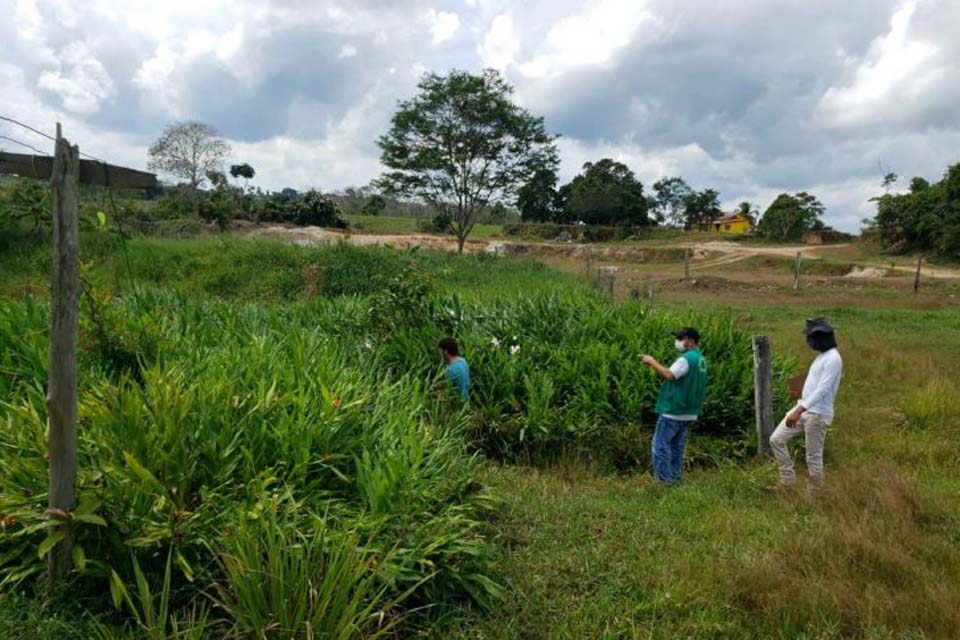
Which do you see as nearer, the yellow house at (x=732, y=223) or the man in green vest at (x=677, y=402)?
the man in green vest at (x=677, y=402)

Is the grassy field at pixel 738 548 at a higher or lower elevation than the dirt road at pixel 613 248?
lower

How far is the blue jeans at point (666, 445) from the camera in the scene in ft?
18.7

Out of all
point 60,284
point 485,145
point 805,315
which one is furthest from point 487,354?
point 485,145

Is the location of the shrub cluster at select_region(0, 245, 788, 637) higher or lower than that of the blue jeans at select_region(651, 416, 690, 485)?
higher

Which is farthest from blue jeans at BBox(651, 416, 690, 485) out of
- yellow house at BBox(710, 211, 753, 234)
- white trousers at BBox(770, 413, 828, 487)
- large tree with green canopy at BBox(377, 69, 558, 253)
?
yellow house at BBox(710, 211, 753, 234)

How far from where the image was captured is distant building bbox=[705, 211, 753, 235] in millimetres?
68319

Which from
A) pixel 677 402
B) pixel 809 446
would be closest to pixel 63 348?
pixel 677 402

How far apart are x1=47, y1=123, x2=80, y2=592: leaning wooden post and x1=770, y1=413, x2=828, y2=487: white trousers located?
4992 mm

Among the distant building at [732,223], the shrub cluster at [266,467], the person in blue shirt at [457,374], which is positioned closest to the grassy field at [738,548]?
the shrub cluster at [266,467]

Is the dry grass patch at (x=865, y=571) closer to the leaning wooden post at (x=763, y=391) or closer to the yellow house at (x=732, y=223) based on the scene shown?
the leaning wooden post at (x=763, y=391)

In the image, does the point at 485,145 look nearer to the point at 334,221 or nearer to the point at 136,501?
the point at 334,221

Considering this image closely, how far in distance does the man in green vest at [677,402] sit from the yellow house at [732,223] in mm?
67859

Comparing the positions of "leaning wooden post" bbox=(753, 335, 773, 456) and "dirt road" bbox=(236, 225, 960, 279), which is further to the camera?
"dirt road" bbox=(236, 225, 960, 279)

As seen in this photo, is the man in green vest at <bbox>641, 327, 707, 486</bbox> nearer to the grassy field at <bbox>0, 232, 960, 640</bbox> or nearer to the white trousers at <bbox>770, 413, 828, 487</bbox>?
the grassy field at <bbox>0, 232, 960, 640</bbox>
